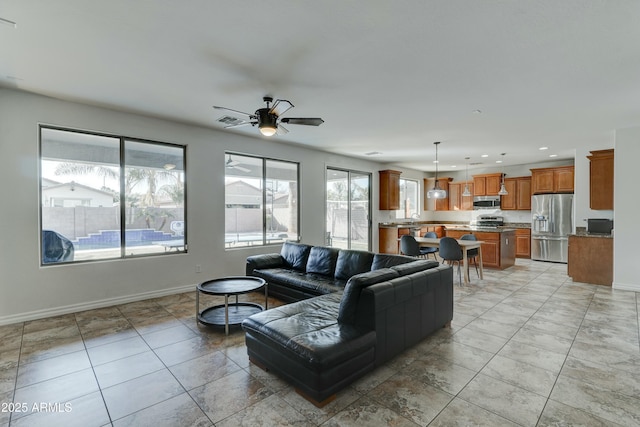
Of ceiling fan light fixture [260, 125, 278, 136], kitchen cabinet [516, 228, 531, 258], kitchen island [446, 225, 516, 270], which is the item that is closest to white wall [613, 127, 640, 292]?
kitchen island [446, 225, 516, 270]

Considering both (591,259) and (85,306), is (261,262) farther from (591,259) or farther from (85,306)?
(591,259)

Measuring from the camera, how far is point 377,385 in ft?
7.60

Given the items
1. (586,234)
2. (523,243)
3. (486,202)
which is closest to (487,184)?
(486,202)

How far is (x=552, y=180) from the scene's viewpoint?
7793 millimetres

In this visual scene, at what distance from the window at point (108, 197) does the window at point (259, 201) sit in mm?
852

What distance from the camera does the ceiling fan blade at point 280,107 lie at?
122 inches

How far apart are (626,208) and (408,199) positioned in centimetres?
541

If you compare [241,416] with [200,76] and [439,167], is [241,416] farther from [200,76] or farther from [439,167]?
[439,167]

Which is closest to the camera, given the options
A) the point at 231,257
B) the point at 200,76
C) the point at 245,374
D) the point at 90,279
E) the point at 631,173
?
the point at 245,374

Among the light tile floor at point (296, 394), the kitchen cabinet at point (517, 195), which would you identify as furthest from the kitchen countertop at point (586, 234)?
the kitchen cabinet at point (517, 195)

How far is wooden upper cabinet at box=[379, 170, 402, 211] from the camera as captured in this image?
8250 mm

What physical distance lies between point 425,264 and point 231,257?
3463mm

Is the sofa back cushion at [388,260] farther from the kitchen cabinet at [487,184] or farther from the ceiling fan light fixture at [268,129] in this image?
the kitchen cabinet at [487,184]

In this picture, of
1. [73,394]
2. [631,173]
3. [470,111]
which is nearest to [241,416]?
[73,394]
